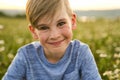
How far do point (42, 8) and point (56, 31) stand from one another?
238 millimetres

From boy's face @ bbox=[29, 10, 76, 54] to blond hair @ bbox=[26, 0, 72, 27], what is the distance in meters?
0.04

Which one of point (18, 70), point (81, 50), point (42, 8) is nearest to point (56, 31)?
point (42, 8)

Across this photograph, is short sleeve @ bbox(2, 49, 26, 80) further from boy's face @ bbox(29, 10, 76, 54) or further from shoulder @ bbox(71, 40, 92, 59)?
shoulder @ bbox(71, 40, 92, 59)

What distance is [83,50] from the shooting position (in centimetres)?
398

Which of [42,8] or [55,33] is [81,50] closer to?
[55,33]

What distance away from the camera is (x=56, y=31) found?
3.68 m

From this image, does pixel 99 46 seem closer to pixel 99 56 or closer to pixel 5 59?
pixel 99 56

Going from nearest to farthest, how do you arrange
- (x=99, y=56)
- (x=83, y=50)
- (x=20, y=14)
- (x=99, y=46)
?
(x=83, y=50)
(x=99, y=56)
(x=99, y=46)
(x=20, y=14)

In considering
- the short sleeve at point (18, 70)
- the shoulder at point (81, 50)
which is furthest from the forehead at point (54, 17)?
the short sleeve at point (18, 70)

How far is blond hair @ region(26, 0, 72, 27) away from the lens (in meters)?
3.70

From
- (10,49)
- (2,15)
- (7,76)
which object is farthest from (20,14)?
(7,76)

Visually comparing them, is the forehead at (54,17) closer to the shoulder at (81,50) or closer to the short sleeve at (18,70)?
the shoulder at (81,50)

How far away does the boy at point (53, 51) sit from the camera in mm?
3713

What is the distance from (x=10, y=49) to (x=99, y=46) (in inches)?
50.4
